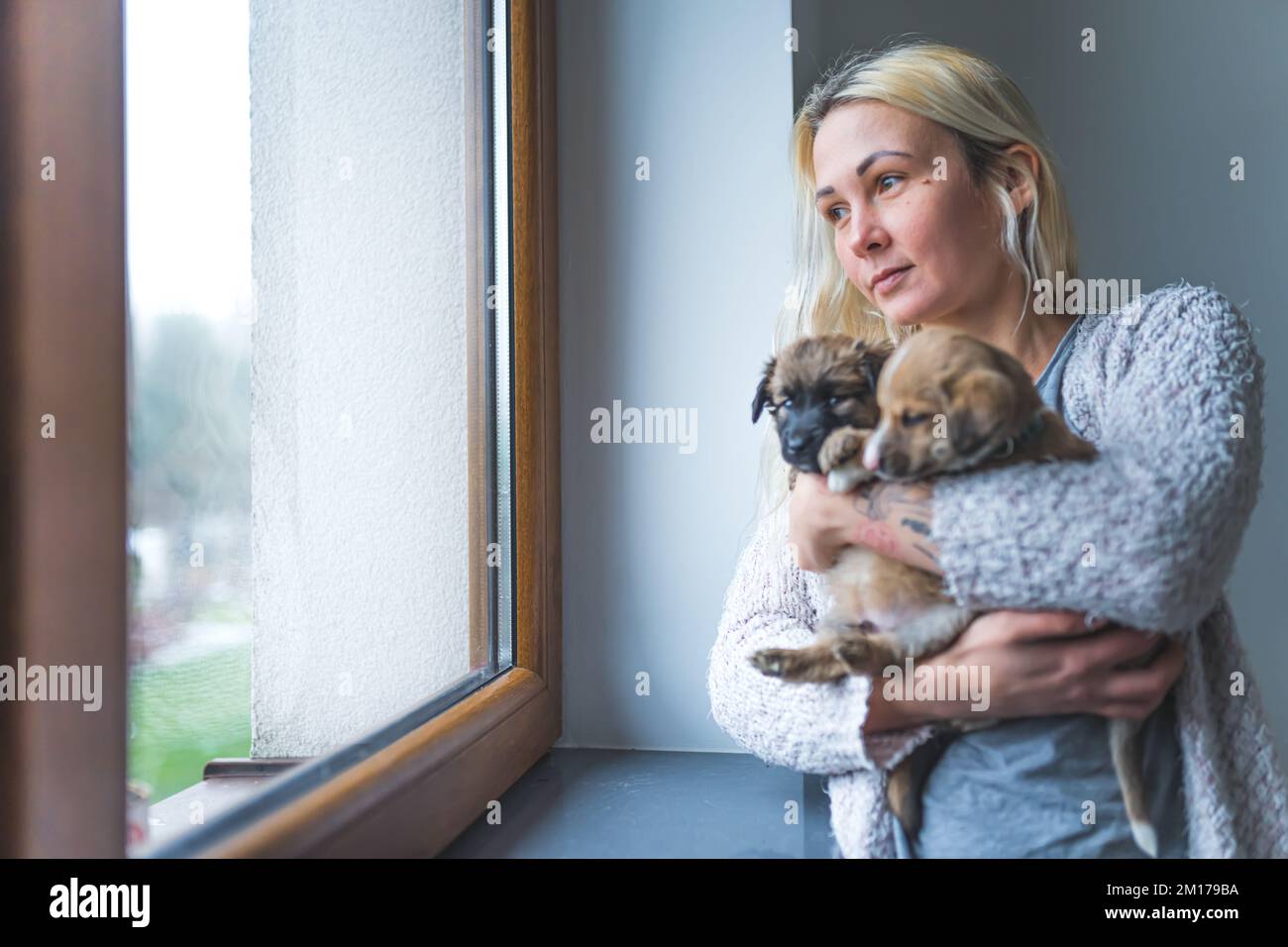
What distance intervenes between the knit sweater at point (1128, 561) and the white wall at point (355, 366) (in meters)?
0.33

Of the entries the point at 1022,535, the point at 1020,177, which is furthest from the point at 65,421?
the point at 1020,177

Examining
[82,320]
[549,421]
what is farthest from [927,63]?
[82,320]

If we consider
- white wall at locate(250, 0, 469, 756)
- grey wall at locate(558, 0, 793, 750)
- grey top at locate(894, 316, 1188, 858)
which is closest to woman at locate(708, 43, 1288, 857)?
grey top at locate(894, 316, 1188, 858)

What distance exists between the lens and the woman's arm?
475 mm

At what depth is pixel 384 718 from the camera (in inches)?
26.2

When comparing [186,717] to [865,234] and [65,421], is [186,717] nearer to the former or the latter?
[65,421]

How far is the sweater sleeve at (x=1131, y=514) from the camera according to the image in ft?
1.56

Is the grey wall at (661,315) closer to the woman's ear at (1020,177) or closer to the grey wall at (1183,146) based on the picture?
the grey wall at (1183,146)

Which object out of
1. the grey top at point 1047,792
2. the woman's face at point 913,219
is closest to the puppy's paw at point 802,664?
the grey top at point 1047,792

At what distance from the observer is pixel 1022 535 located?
48 cm

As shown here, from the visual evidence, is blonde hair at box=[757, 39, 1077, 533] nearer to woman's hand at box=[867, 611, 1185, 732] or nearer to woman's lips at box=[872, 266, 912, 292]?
woman's lips at box=[872, 266, 912, 292]

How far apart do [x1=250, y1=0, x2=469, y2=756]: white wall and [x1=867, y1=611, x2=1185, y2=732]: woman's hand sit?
1.50ft
